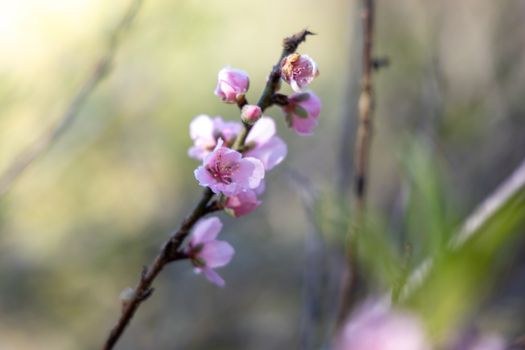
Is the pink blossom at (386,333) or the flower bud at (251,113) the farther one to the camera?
the flower bud at (251,113)

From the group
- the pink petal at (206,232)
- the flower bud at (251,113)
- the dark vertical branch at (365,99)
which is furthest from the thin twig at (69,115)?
the flower bud at (251,113)

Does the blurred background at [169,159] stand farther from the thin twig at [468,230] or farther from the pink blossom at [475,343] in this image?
the pink blossom at [475,343]

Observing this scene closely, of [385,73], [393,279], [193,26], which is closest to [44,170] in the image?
[193,26]

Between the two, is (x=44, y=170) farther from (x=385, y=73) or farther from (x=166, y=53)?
(x=385, y=73)

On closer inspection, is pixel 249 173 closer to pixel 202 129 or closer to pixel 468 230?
pixel 202 129

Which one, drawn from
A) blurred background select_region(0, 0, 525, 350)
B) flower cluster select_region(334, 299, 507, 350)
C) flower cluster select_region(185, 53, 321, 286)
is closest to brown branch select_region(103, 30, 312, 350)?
flower cluster select_region(185, 53, 321, 286)
